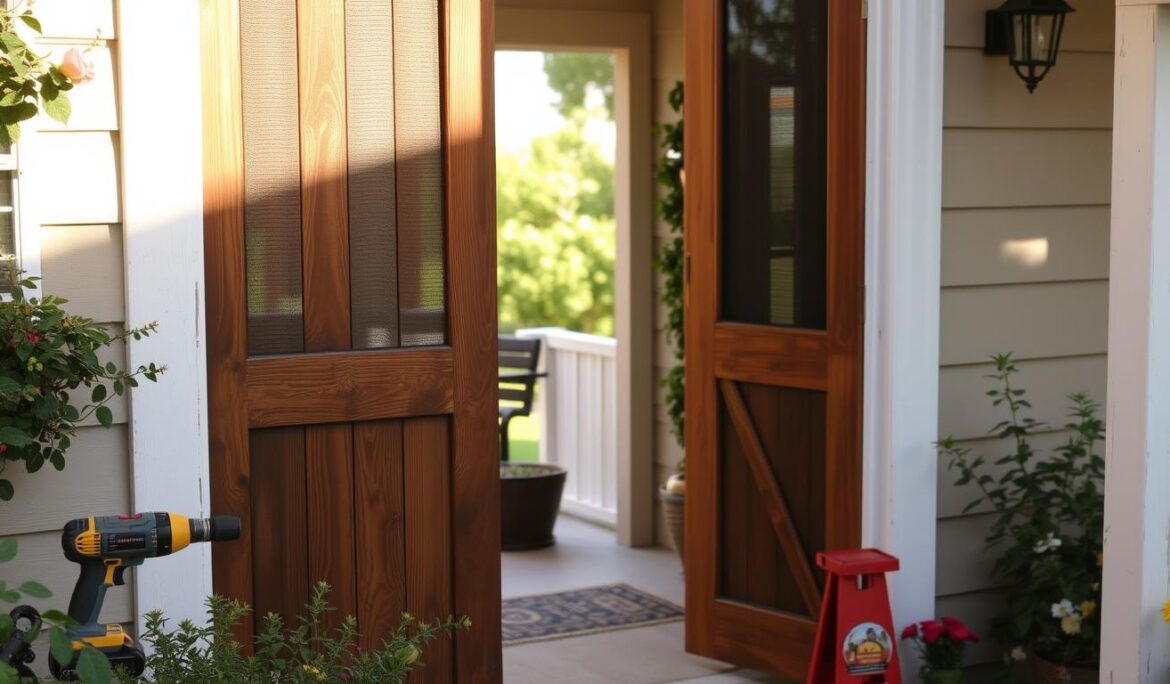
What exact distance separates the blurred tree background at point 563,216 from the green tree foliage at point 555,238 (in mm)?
10

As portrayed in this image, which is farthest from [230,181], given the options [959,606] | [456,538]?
[959,606]

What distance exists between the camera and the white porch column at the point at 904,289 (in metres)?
3.66

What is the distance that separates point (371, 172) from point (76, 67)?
2.44 ft

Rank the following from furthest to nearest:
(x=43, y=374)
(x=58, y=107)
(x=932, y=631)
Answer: (x=932, y=631) → (x=58, y=107) → (x=43, y=374)

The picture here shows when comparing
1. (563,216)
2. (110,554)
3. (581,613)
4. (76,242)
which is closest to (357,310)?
(76,242)

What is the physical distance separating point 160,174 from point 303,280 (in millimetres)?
399

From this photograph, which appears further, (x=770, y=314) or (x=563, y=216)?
(x=563, y=216)

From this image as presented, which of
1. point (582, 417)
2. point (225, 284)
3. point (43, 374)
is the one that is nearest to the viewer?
point (43, 374)

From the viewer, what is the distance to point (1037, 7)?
3721 mm

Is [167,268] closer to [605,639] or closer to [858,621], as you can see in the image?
[858,621]

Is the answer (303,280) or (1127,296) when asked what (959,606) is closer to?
(1127,296)

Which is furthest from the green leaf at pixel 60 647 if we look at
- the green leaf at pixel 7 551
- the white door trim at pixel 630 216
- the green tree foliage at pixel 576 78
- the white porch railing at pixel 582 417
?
the green tree foliage at pixel 576 78

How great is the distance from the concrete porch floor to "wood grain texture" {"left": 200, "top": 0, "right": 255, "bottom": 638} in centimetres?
147

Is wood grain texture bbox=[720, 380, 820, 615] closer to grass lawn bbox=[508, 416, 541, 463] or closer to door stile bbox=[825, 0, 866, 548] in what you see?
door stile bbox=[825, 0, 866, 548]
